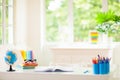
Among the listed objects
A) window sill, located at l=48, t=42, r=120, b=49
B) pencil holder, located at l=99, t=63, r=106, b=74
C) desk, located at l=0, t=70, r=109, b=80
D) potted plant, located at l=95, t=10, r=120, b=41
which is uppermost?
potted plant, located at l=95, t=10, r=120, b=41

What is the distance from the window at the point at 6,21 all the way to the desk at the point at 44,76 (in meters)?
1.48

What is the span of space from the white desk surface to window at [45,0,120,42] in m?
2.82

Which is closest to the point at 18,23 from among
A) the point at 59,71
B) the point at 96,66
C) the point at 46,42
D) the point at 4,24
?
the point at 4,24

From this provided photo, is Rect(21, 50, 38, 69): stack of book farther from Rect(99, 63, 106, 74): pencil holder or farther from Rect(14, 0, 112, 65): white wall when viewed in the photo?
Rect(14, 0, 112, 65): white wall

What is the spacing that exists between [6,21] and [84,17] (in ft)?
5.94

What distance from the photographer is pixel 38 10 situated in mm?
5781

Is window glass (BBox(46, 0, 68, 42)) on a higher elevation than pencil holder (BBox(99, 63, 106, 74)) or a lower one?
higher

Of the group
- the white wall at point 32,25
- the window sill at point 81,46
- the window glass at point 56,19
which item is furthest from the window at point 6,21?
the window glass at point 56,19

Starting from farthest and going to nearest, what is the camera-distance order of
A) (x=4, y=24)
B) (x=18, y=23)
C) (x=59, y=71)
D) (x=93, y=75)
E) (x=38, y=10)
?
(x=38, y=10), (x=18, y=23), (x=4, y=24), (x=59, y=71), (x=93, y=75)

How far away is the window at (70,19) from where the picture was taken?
19.3 feet

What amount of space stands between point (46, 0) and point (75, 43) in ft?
3.59

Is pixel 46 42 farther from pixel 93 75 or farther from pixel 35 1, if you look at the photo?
pixel 93 75

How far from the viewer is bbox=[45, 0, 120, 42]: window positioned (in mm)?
5871

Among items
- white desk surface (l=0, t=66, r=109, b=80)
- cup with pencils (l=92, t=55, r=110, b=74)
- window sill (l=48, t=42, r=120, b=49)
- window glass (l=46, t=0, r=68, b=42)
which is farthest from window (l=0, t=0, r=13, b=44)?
cup with pencils (l=92, t=55, r=110, b=74)
